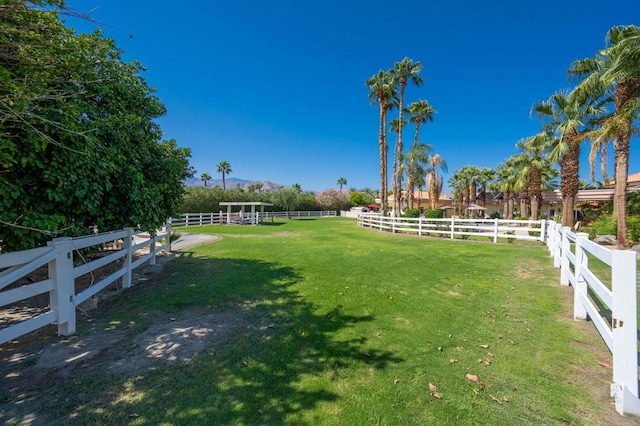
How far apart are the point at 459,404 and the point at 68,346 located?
417 cm

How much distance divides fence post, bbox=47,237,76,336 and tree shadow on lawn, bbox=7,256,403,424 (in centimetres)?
54

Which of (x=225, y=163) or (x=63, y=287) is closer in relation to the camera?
(x=63, y=287)

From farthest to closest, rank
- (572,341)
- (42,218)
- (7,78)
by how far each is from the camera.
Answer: (42,218) < (572,341) < (7,78)

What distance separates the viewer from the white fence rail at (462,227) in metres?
11.2

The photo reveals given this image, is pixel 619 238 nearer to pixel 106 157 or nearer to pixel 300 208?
pixel 106 157

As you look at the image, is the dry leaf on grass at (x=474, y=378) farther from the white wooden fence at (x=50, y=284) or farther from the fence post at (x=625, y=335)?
the white wooden fence at (x=50, y=284)

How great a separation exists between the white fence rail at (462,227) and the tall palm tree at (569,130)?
2.29 m

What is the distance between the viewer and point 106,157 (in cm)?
452

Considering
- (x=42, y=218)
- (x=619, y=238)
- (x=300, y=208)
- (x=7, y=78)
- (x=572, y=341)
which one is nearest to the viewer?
(x=7, y=78)

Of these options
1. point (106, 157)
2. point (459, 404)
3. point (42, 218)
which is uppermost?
point (106, 157)

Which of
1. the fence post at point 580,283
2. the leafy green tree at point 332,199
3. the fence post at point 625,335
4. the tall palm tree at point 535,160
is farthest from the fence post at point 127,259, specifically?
the leafy green tree at point 332,199

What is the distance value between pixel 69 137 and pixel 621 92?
54.4 ft

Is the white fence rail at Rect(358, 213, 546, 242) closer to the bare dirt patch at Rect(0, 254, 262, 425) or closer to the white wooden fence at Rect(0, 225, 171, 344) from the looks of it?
the bare dirt patch at Rect(0, 254, 262, 425)

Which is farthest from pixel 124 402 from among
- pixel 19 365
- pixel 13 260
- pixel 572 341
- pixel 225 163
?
pixel 225 163
